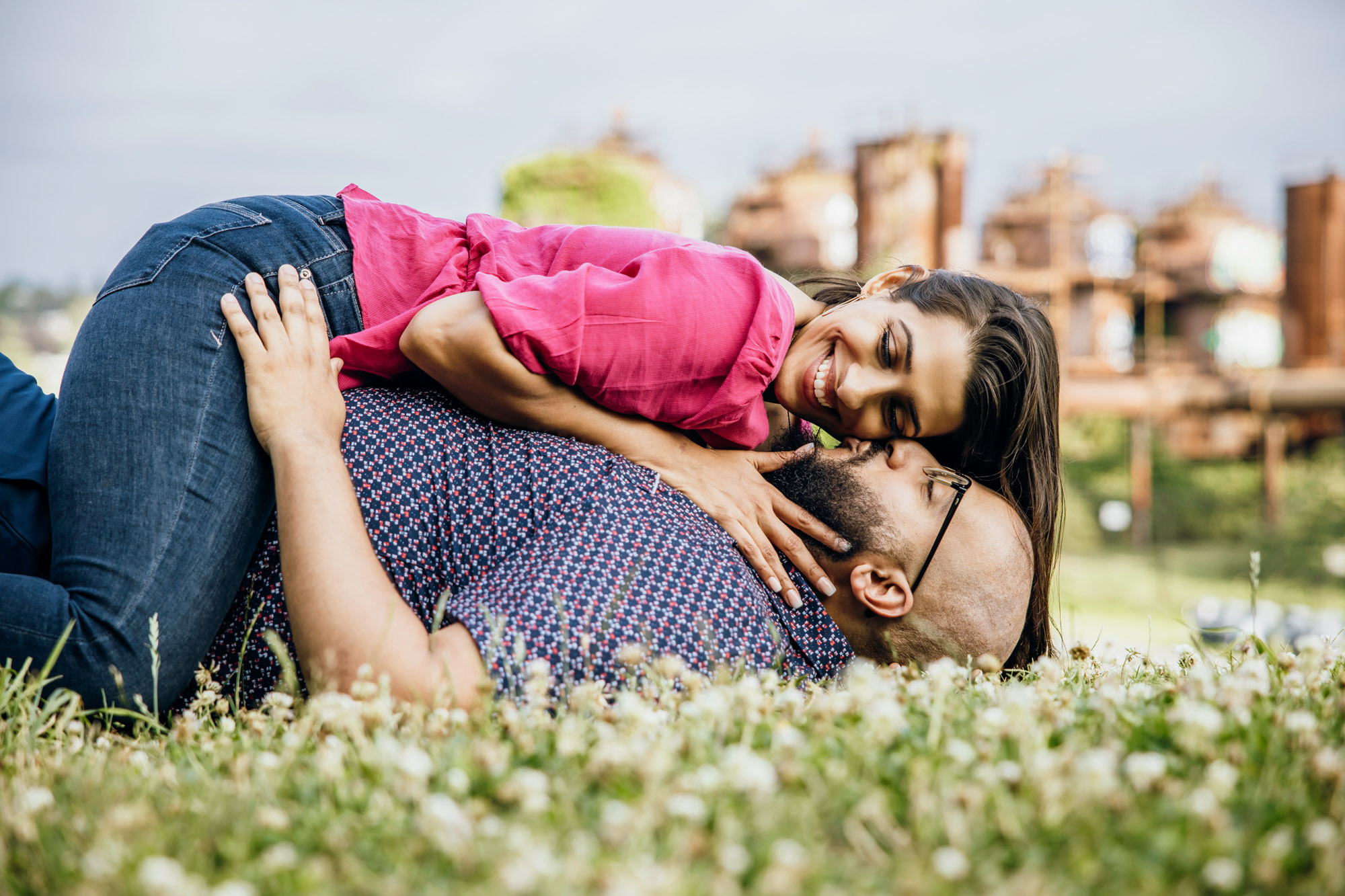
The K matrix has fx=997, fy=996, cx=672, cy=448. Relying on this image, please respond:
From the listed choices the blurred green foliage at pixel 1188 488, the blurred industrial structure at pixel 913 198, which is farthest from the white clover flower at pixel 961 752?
the blurred green foliage at pixel 1188 488

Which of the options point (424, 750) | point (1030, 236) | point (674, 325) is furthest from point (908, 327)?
point (1030, 236)

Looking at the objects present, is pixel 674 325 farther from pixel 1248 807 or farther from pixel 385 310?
pixel 1248 807

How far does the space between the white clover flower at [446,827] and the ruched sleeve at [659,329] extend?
1.68m

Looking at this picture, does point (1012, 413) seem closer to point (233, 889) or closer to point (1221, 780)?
point (1221, 780)

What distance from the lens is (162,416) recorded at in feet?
8.41

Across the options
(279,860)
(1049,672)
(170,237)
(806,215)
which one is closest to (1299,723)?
(1049,672)

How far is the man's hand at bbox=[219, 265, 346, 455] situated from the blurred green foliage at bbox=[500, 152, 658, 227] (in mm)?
27620

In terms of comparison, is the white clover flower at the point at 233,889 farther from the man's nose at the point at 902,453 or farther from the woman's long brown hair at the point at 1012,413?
the woman's long brown hair at the point at 1012,413

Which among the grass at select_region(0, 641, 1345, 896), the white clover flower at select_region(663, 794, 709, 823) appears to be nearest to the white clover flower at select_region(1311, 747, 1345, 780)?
the grass at select_region(0, 641, 1345, 896)

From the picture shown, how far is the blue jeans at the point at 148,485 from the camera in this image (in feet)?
7.86

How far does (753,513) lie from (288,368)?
1430 mm

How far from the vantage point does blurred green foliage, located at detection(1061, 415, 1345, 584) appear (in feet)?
75.4

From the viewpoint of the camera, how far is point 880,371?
3.25 m

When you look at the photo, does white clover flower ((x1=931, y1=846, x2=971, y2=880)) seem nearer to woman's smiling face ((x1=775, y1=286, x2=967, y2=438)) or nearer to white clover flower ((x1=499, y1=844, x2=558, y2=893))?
white clover flower ((x1=499, y1=844, x2=558, y2=893))
